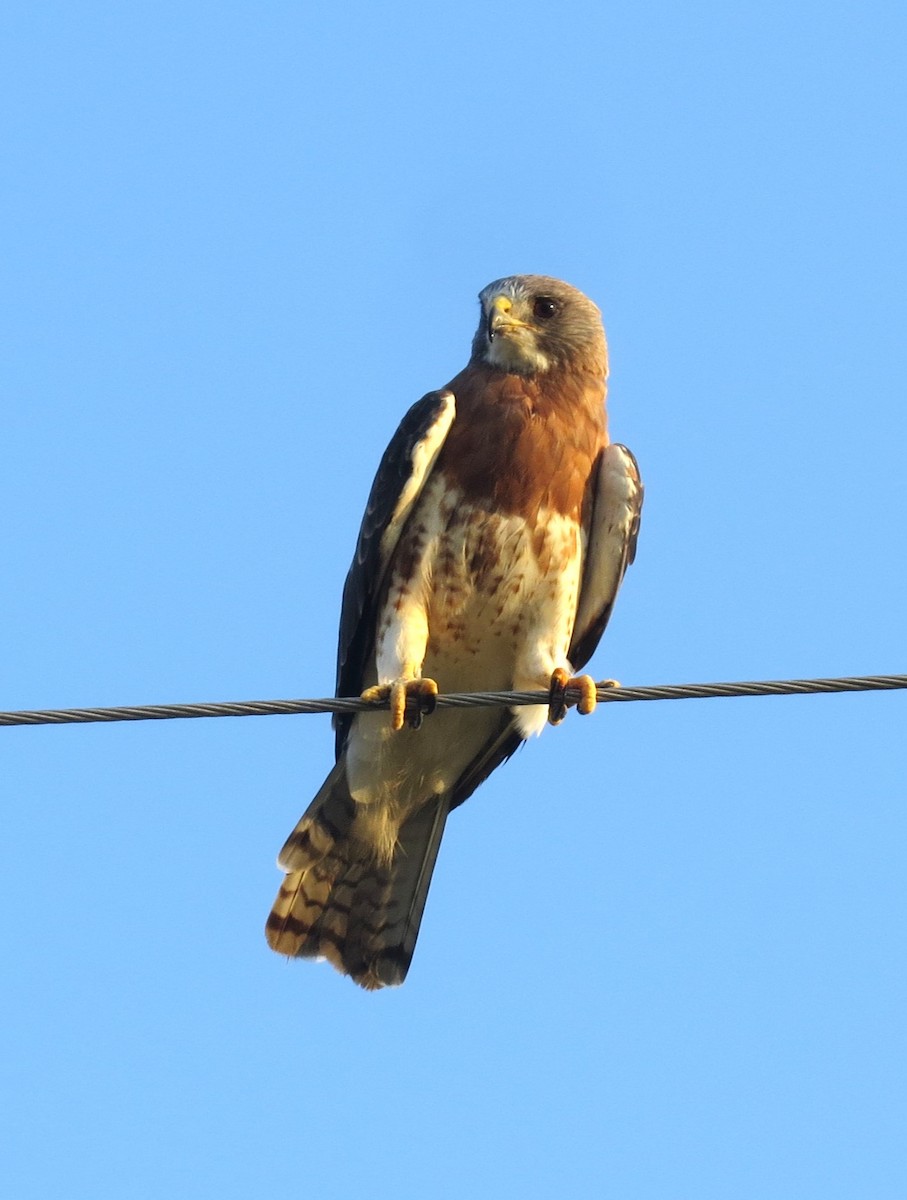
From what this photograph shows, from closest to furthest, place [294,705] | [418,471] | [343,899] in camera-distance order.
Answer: [294,705] < [418,471] < [343,899]

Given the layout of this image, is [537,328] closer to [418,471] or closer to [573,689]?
[418,471]

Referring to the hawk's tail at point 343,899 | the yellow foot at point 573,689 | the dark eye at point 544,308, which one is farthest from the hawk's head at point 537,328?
the hawk's tail at point 343,899

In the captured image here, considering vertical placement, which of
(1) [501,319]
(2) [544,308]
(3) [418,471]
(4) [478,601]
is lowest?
(4) [478,601]

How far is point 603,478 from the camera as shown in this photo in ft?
25.5

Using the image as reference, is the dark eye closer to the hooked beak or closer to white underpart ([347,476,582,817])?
the hooked beak

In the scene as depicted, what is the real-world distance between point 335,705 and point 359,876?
254 cm

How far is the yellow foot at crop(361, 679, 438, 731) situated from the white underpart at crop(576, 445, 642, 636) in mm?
1059

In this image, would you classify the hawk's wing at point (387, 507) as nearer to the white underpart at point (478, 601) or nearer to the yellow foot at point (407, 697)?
the white underpart at point (478, 601)

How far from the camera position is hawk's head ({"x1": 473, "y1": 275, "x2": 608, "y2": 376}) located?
7.96 meters

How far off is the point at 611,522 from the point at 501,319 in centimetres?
106

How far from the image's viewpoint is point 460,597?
741cm

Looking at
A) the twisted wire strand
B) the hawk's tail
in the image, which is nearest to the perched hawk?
the hawk's tail

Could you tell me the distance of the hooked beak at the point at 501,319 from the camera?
7.97 metres

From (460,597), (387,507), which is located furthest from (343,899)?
(387,507)
